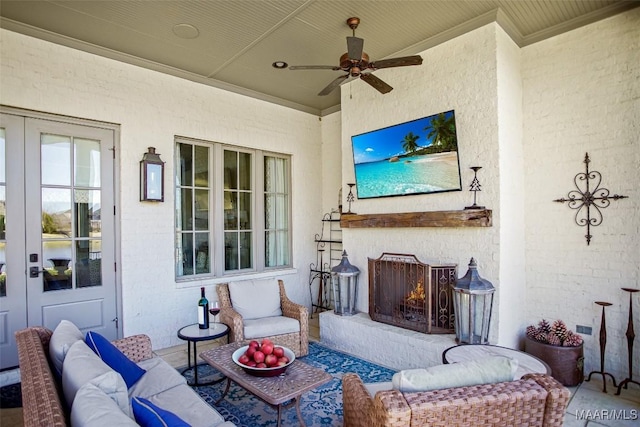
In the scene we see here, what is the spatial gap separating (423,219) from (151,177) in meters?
2.99

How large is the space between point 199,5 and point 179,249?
8.79ft

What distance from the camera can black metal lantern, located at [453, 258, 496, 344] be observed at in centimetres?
307

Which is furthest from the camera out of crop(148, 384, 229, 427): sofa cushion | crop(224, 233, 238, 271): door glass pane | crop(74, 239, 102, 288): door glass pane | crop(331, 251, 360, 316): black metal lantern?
crop(224, 233, 238, 271): door glass pane

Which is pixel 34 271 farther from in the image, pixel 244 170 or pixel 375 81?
pixel 375 81

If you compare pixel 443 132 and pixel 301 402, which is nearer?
pixel 301 402

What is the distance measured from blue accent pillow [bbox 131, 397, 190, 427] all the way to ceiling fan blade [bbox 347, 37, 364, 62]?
270 cm

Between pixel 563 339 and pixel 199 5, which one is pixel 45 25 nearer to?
pixel 199 5

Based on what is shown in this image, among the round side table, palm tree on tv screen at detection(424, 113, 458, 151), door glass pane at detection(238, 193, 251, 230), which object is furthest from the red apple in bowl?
door glass pane at detection(238, 193, 251, 230)

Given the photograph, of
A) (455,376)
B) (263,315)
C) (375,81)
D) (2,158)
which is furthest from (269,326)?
(2,158)

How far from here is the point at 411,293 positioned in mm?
3594

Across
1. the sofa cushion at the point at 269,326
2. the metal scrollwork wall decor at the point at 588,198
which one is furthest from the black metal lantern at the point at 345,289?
the metal scrollwork wall decor at the point at 588,198

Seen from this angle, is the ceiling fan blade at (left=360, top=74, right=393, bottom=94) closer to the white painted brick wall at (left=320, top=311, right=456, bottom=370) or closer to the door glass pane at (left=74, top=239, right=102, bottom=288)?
the white painted brick wall at (left=320, top=311, right=456, bottom=370)

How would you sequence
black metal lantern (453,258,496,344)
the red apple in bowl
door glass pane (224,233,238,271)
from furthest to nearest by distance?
door glass pane (224,233,238,271), black metal lantern (453,258,496,344), the red apple in bowl

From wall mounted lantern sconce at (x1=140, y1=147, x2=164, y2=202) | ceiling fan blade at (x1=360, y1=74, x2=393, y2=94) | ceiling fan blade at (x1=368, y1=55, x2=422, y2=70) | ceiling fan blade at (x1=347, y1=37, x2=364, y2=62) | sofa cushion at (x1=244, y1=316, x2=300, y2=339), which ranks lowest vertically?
sofa cushion at (x1=244, y1=316, x2=300, y2=339)
